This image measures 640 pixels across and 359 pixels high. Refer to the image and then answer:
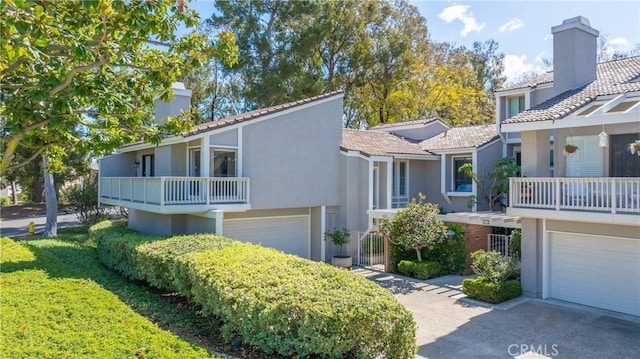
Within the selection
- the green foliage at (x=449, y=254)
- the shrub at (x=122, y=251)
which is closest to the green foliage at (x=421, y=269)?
the green foliage at (x=449, y=254)

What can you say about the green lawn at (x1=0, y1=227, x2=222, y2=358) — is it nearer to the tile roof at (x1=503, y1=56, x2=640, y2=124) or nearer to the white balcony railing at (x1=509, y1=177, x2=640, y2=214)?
the white balcony railing at (x1=509, y1=177, x2=640, y2=214)

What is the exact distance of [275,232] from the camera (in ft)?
61.5

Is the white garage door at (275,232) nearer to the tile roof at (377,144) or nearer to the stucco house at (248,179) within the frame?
the stucco house at (248,179)

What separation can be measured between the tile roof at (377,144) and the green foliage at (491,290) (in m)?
7.91

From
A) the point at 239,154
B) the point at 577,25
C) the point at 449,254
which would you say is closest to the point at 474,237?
the point at 449,254

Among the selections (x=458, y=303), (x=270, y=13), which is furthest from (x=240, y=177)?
(x=270, y=13)

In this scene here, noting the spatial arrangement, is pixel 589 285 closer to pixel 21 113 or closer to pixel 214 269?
pixel 214 269

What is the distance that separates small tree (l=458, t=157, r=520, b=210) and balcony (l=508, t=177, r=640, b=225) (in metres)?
5.81

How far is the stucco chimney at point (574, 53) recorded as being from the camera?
49.5 ft

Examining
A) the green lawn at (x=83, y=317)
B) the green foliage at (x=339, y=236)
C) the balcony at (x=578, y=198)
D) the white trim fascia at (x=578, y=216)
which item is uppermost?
the balcony at (x=578, y=198)

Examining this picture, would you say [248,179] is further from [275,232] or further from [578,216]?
[578,216]

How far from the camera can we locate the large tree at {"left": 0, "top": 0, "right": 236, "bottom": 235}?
20.2 ft

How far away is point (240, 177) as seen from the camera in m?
16.5

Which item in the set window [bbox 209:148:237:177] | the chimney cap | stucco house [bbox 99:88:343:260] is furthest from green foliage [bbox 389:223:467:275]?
the chimney cap
